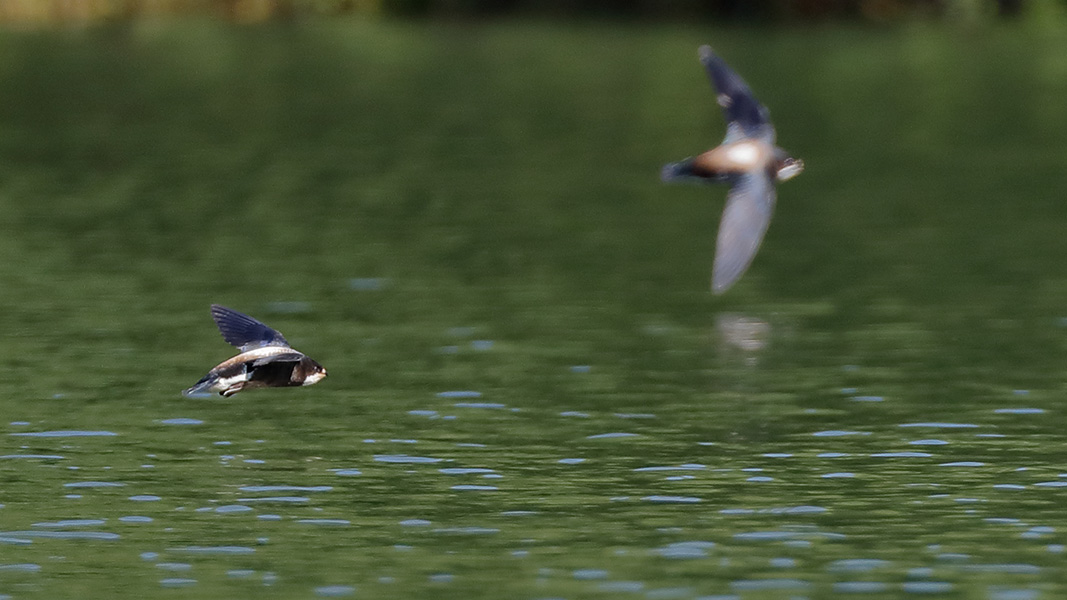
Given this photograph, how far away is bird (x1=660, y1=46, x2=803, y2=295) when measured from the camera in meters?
16.4

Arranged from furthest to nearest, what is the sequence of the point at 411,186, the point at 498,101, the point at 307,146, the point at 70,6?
the point at 70,6 < the point at 498,101 < the point at 307,146 < the point at 411,186

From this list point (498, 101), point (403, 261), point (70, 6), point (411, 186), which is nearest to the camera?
point (403, 261)

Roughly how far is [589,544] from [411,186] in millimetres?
24365

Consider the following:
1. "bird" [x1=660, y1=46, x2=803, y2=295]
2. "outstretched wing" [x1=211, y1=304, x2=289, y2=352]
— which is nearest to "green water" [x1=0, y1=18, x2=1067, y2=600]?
"outstretched wing" [x1=211, y1=304, x2=289, y2=352]

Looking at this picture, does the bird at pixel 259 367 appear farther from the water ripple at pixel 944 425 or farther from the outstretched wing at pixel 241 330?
the water ripple at pixel 944 425

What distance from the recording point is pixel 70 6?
82.9 m

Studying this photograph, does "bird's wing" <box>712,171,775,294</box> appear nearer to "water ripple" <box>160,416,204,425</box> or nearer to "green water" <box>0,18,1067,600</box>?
"green water" <box>0,18,1067,600</box>

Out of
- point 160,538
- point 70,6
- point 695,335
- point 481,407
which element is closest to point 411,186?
point 695,335

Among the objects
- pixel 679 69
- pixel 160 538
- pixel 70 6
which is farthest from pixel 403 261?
pixel 70 6

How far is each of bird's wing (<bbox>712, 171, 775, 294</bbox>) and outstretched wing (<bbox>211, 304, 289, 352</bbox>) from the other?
349 cm

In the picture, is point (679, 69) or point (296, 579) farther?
point (679, 69)

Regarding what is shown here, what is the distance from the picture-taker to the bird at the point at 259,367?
53.8 feet

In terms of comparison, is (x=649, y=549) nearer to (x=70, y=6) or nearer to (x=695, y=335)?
(x=695, y=335)

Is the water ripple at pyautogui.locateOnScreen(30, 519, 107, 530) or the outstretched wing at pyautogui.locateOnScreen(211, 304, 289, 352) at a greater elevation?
the outstretched wing at pyautogui.locateOnScreen(211, 304, 289, 352)
